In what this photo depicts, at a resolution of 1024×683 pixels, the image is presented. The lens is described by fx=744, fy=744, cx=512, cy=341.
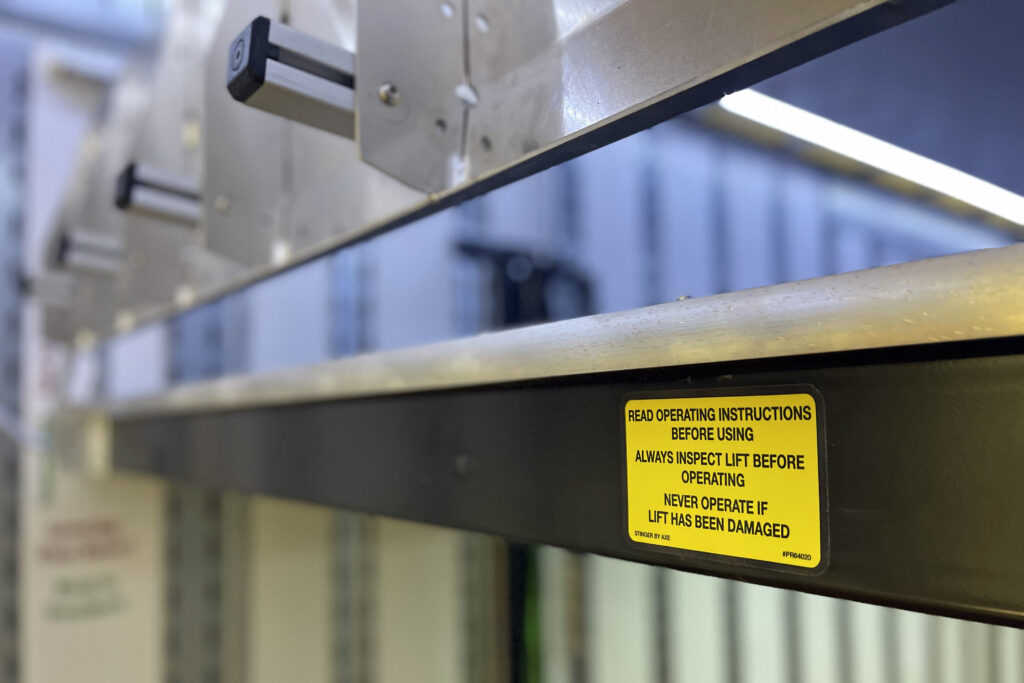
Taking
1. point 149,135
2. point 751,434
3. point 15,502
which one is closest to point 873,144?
point 751,434

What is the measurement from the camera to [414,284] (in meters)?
2.27

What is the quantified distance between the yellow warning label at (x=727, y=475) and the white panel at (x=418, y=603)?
5.59 ft

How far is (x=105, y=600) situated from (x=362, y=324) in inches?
38.0

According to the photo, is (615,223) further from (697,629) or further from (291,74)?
(291,74)

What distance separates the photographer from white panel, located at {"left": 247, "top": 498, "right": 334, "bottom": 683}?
1.85 meters

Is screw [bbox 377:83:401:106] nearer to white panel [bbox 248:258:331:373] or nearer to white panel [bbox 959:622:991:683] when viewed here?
white panel [bbox 248:258:331:373]

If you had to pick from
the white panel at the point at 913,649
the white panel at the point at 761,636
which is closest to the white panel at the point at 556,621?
the white panel at the point at 761,636

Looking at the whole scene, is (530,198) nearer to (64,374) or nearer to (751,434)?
(64,374)

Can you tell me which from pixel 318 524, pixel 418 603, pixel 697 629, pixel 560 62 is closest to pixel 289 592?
pixel 318 524

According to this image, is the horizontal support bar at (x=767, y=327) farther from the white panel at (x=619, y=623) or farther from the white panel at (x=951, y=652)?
the white panel at (x=951, y=652)

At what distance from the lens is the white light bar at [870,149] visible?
535 millimetres

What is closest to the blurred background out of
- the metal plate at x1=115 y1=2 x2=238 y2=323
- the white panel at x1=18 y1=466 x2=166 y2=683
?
the white panel at x1=18 y1=466 x2=166 y2=683

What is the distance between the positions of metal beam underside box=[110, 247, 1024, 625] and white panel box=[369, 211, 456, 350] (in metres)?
1.62

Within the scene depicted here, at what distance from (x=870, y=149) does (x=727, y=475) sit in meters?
0.42
